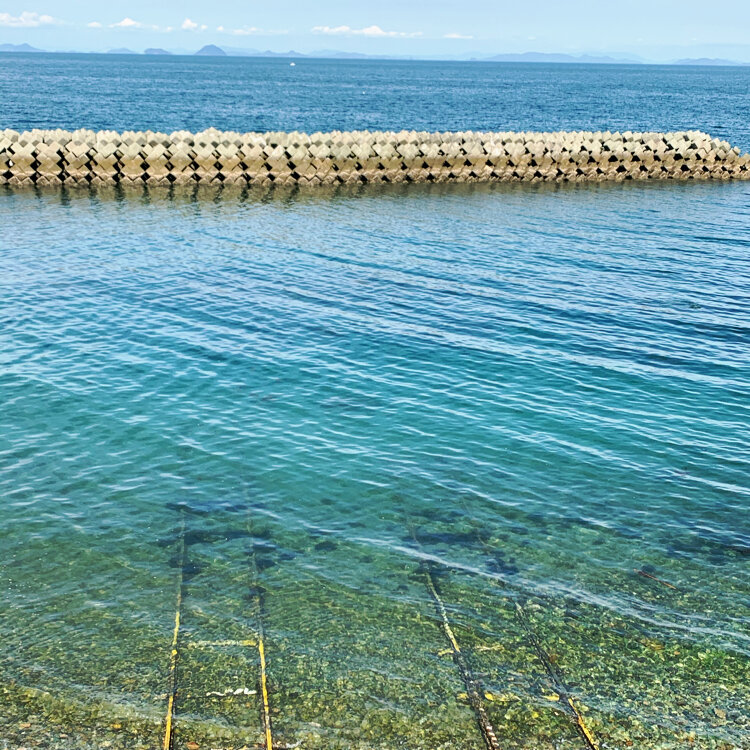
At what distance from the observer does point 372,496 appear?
12.6 meters

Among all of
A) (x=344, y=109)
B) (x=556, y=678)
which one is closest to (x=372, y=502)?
(x=556, y=678)

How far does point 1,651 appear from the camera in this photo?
8.75 m

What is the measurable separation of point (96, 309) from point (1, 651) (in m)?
14.1

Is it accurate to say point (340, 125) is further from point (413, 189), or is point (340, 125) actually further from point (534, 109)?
point (413, 189)

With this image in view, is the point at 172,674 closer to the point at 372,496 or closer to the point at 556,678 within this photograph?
the point at 556,678

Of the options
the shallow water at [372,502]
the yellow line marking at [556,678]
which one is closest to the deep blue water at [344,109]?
the shallow water at [372,502]

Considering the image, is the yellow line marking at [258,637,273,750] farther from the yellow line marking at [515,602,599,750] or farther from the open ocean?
the yellow line marking at [515,602,599,750]

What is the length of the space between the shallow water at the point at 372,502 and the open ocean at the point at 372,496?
5 cm

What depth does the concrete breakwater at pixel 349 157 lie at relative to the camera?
1604 inches

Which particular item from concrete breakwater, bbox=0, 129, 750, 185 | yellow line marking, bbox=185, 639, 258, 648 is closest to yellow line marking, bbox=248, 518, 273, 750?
yellow line marking, bbox=185, 639, 258, 648

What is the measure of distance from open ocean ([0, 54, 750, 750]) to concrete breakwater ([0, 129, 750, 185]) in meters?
13.8

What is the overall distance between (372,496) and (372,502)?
0.61ft

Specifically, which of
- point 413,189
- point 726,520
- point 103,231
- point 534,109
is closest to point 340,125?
point 534,109

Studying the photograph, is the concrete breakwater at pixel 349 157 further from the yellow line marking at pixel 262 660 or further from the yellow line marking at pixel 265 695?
the yellow line marking at pixel 265 695
